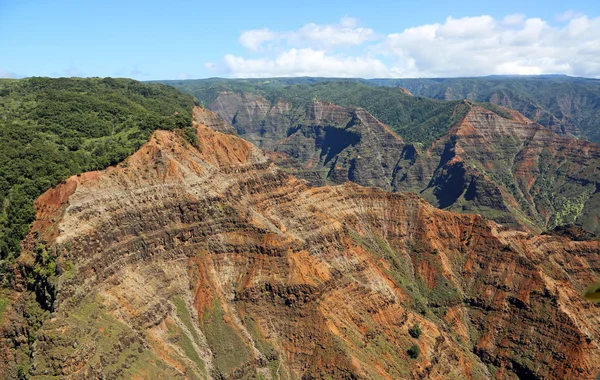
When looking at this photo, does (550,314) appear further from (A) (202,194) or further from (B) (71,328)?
(B) (71,328)

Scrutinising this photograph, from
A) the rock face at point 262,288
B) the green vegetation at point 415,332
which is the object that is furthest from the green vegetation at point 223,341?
the green vegetation at point 415,332

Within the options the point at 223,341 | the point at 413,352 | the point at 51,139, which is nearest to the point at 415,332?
the point at 413,352

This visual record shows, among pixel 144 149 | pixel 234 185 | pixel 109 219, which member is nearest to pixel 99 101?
pixel 144 149

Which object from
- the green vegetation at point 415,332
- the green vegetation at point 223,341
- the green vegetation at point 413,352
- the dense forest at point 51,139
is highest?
the dense forest at point 51,139

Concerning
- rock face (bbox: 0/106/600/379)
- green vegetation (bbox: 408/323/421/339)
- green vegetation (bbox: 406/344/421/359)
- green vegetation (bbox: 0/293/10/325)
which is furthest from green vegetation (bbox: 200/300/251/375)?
green vegetation (bbox: 408/323/421/339)

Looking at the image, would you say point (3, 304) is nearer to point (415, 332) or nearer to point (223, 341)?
point (223, 341)

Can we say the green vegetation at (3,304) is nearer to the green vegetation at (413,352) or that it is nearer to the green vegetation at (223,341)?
the green vegetation at (223,341)
